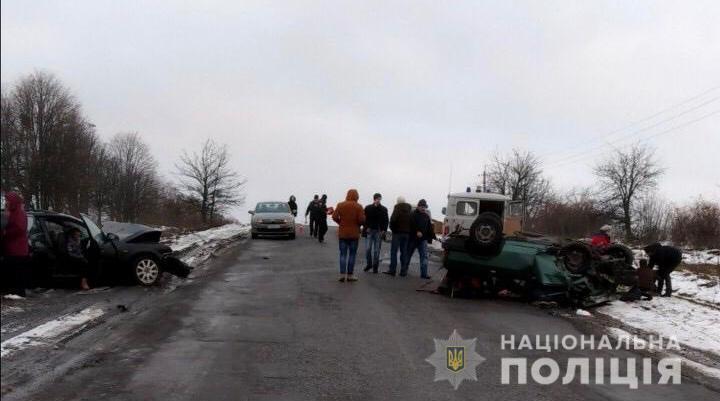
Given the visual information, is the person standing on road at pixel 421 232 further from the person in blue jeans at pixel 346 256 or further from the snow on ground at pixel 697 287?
the snow on ground at pixel 697 287

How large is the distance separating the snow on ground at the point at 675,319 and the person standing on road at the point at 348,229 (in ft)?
16.0

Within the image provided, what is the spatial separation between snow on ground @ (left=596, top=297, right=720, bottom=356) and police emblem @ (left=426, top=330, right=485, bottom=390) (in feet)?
11.6

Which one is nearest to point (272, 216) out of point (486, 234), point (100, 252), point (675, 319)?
point (100, 252)

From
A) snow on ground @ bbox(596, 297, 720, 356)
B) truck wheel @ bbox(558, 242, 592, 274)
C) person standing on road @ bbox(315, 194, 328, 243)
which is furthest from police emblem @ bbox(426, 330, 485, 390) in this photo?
person standing on road @ bbox(315, 194, 328, 243)

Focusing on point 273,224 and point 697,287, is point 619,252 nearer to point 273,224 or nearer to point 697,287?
point 697,287

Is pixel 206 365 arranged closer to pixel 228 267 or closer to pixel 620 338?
pixel 620 338

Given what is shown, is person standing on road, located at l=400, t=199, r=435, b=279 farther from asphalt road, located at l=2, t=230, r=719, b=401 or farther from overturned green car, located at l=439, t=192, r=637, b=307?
asphalt road, located at l=2, t=230, r=719, b=401

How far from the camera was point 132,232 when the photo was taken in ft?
41.3

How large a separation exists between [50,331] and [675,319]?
964 centimetres

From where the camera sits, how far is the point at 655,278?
13.4m

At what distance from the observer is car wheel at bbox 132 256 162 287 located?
39.6 feet

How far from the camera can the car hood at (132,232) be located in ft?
40.8

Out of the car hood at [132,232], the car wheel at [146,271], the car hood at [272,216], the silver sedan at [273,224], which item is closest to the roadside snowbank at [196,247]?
the silver sedan at [273,224]

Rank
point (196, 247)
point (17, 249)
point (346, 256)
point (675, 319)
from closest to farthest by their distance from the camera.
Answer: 1. point (17, 249)
2. point (675, 319)
3. point (346, 256)
4. point (196, 247)
